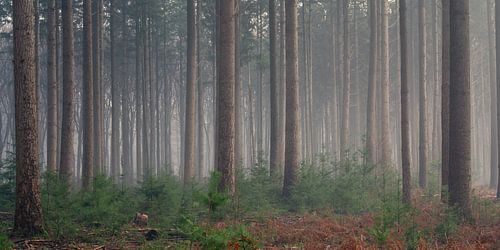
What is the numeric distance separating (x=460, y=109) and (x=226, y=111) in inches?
241

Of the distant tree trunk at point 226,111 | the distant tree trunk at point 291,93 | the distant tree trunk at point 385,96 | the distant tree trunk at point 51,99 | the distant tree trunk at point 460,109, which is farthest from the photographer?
the distant tree trunk at point 385,96

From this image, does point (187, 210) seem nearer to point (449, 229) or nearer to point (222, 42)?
point (222, 42)

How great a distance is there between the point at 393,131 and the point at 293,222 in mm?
40168

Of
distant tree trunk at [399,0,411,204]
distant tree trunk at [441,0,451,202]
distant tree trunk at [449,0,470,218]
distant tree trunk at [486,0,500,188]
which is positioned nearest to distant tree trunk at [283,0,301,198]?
distant tree trunk at [399,0,411,204]

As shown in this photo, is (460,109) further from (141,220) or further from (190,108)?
(190,108)

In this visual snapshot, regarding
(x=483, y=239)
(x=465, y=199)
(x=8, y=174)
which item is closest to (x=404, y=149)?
(x=465, y=199)

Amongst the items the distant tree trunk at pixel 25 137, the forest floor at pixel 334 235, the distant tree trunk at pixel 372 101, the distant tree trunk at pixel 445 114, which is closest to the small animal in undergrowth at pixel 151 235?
the forest floor at pixel 334 235

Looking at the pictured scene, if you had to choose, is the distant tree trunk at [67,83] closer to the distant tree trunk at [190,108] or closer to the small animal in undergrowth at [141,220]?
the small animal in undergrowth at [141,220]

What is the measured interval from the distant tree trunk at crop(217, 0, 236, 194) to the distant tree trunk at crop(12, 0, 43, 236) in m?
5.91

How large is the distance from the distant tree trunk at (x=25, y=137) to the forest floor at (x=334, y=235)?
550mm

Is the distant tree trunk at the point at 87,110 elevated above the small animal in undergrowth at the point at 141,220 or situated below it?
above

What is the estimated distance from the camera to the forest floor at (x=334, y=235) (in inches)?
394

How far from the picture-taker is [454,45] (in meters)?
13.6

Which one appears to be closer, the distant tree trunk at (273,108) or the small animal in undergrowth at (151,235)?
the small animal in undergrowth at (151,235)
